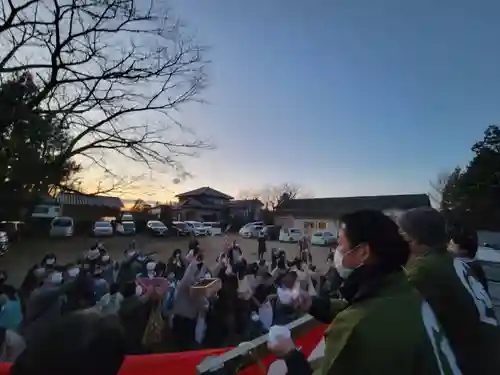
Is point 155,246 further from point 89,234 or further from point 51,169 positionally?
point 51,169

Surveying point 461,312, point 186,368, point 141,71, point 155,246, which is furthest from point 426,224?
point 141,71

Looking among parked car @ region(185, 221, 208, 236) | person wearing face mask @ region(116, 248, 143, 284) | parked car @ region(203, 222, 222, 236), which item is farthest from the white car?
parked car @ region(203, 222, 222, 236)

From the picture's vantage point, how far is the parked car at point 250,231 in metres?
3.96

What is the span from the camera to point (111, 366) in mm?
1120

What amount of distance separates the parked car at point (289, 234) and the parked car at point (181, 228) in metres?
0.95

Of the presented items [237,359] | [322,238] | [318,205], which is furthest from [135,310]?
[318,205]

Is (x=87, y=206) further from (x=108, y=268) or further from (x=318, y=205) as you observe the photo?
(x=318, y=205)

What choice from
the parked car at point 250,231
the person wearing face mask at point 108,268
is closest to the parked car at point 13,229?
the person wearing face mask at point 108,268

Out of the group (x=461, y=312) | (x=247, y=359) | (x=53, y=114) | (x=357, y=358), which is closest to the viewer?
(x=357, y=358)

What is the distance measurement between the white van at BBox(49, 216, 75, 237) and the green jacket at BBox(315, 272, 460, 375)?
9.08 feet

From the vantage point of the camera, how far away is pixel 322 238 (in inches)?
149

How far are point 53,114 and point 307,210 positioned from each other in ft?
8.78

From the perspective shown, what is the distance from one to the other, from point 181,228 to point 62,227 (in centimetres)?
100

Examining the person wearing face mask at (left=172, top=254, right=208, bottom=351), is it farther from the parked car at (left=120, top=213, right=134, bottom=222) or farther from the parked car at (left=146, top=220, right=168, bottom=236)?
the parked car at (left=120, top=213, right=134, bottom=222)
